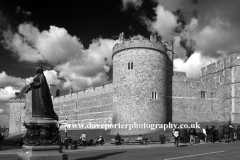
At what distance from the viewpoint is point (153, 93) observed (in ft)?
99.6

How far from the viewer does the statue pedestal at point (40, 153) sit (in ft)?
27.5

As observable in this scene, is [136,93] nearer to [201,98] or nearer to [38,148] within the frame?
[201,98]

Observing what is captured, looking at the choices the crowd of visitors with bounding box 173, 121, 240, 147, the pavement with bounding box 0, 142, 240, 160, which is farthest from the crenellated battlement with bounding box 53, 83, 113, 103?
the pavement with bounding box 0, 142, 240, 160

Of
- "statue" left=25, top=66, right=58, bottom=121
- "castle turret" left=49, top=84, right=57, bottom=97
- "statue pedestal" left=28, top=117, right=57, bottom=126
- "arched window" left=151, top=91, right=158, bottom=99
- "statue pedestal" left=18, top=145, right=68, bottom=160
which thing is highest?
"castle turret" left=49, top=84, right=57, bottom=97

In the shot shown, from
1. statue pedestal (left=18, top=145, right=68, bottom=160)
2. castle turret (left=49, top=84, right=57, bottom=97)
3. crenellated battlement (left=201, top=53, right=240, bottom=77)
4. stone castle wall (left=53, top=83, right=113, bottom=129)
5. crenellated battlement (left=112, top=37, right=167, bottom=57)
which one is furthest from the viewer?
castle turret (left=49, top=84, right=57, bottom=97)

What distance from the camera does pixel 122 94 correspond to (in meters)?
30.4

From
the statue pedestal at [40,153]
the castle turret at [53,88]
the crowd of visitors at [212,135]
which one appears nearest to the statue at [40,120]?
the statue pedestal at [40,153]

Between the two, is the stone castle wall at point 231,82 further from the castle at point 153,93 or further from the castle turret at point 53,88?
the castle turret at point 53,88

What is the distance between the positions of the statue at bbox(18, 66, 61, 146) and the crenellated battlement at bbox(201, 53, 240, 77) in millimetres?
37911

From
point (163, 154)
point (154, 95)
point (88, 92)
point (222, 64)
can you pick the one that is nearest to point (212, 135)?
point (163, 154)

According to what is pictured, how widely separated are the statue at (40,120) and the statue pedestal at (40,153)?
0.15 metres

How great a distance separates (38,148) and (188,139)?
14.7 meters

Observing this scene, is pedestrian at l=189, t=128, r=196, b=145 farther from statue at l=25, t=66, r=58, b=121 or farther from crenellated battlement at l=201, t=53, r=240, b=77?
crenellated battlement at l=201, t=53, r=240, b=77

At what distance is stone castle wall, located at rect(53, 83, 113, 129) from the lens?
40250 mm
